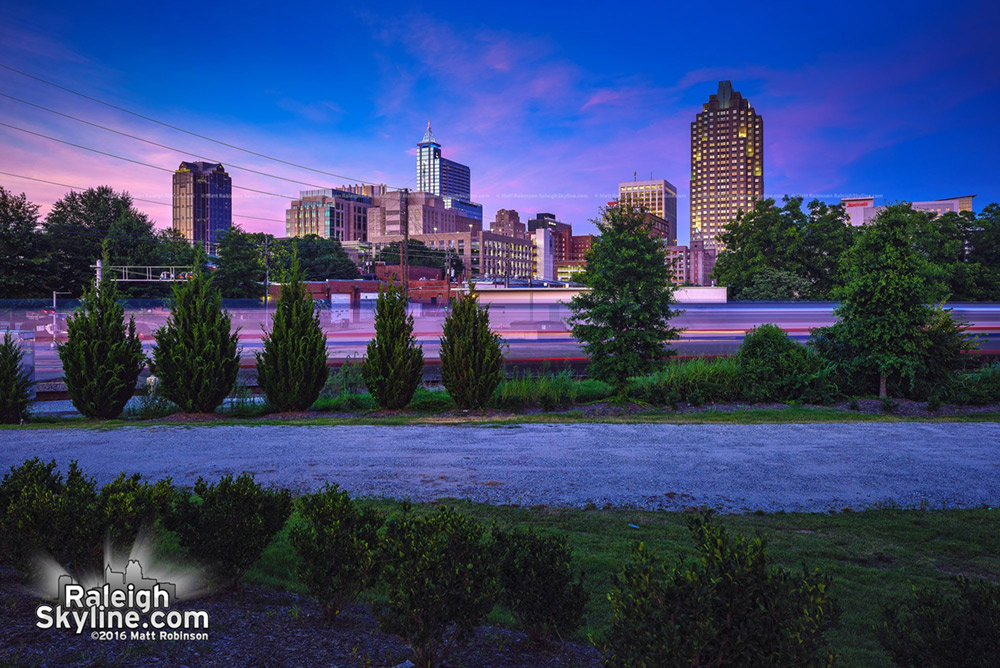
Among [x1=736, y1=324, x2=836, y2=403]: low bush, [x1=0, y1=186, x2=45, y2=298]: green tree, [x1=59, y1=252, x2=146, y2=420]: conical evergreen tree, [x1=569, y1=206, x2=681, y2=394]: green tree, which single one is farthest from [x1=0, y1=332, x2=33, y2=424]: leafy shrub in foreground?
[x1=0, y1=186, x2=45, y2=298]: green tree

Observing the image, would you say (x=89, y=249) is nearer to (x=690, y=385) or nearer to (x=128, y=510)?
(x=690, y=385)

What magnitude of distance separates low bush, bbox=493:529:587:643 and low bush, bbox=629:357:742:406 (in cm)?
1159

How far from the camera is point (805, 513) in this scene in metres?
6.84

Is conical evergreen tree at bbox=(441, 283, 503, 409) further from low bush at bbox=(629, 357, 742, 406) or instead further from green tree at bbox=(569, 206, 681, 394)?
low bush at bbox=(629, 357, 742, 406)

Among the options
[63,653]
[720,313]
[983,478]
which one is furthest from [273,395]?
[720,313]

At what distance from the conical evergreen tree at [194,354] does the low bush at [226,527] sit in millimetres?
10600

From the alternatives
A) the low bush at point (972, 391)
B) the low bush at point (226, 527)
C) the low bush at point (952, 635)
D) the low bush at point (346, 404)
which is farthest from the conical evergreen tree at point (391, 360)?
the low bush at point (972, 391)

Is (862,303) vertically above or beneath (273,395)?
above

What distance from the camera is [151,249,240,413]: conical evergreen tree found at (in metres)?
14.0

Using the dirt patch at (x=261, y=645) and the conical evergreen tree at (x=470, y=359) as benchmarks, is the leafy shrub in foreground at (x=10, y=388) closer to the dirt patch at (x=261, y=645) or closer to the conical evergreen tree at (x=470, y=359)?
the conical evergreen tree at (x=470, y=359)

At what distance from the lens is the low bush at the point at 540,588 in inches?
143

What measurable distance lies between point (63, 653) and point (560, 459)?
6.82m

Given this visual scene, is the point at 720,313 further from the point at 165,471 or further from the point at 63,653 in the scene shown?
the point at 63,653

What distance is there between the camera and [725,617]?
9.23 feet
